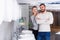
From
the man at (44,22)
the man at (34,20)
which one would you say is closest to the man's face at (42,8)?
the man at (44,22)

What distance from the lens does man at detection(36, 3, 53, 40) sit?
2359 mm

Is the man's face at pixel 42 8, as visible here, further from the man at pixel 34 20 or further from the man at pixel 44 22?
the man at pixel 34 20

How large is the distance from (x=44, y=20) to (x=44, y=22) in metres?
0.03

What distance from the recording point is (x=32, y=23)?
8.18 feet

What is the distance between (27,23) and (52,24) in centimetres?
41

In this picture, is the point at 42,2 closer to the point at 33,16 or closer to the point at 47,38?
the point at 33,16

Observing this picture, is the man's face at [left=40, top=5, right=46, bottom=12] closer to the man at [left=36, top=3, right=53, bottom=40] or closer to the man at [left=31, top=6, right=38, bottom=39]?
the man at [left=36, top=3, right=53, bottom=40]

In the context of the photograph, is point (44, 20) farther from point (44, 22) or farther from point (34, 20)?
point (34, 20)

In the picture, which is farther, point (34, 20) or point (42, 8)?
point (34, 20)

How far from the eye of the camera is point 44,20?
2.37m

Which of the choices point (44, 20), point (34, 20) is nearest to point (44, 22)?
point (44, 20)

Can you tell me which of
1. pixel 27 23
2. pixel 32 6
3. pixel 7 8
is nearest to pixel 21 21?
pixel 27 23

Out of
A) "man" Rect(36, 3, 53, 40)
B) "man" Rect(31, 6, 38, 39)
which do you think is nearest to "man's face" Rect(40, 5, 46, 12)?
"man" Rect(36, 3, 53, 40)

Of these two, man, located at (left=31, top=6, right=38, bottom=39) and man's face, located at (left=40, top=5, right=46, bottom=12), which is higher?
man's face, located at (left=40, top=5, right=46, bottom=12)
